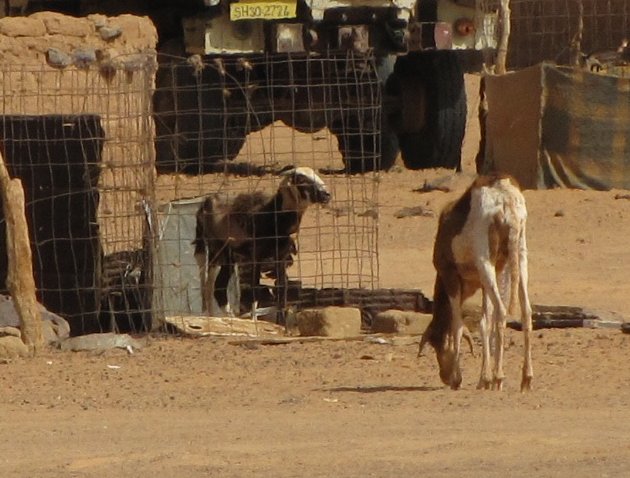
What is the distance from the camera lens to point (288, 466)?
Result: 7.23 meters

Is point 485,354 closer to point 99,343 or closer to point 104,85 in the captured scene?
point 99,343

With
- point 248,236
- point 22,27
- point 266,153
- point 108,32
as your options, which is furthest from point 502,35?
point 248,236

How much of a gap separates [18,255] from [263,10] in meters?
7.26

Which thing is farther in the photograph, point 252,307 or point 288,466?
point 252,307

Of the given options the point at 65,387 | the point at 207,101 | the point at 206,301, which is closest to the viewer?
the point at 65,387

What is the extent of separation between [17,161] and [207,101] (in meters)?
6.41

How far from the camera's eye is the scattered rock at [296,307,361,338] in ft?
38.5

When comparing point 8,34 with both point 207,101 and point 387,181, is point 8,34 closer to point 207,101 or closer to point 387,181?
point 207,101

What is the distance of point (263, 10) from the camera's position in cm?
1756

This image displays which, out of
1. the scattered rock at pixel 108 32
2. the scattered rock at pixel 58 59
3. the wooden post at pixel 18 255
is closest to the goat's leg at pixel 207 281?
the wooden post at pixel 18 255

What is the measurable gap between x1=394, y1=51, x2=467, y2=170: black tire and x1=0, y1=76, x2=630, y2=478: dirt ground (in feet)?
21.2

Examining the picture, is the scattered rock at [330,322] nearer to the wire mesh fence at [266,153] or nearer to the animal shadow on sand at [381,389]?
the wire mesh fence at [266,153]

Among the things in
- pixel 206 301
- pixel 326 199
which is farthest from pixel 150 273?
pixel 326 199

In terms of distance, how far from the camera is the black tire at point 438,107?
1980cm
